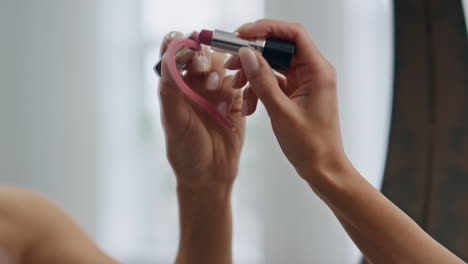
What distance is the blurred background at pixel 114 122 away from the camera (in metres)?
1.32

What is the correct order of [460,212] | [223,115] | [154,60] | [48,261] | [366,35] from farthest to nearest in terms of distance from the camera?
[154,60]
[366,35]
[460,212]
[223,115]
[48,261]

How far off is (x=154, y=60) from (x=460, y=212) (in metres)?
0.94

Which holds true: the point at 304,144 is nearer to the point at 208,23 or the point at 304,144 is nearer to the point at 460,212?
the point at 460,212

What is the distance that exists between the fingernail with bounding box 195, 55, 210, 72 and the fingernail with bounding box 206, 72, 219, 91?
0.01 metres

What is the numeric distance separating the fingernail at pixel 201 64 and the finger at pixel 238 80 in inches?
1.6

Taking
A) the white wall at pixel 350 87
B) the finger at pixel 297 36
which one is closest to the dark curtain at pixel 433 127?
the white wall at pixel 350 87

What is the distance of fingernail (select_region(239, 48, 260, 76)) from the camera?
1.70 ft

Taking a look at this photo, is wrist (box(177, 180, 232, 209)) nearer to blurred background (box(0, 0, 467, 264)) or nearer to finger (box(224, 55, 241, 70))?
finger (box(224, 55, 241, 70))

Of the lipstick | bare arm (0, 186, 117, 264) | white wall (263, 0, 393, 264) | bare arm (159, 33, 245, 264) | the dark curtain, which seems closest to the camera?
bare arm (0, 186, 117, 264)

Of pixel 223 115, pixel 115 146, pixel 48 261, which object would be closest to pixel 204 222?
pixel 223 115

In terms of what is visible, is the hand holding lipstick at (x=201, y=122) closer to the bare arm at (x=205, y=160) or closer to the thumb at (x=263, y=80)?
the bare arm at (x=205, y=160)

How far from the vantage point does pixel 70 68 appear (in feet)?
4.77

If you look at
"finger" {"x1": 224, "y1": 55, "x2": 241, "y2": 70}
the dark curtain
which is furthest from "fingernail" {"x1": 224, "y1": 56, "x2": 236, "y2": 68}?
the dark curtain

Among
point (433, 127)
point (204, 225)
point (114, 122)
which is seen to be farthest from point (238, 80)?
point (114, 122)
